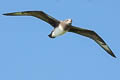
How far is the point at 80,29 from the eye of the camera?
3606cm

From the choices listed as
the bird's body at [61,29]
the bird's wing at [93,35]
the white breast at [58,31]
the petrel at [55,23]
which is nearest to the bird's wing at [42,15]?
the petrel at [55,23]

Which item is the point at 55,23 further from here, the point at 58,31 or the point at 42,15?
the point at 42,15

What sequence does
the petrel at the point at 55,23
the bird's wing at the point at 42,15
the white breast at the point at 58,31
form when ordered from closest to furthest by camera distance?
the white breast at the point at 58,31, the petrel at the point at 55,23, the bird's wing at the point at 42,15

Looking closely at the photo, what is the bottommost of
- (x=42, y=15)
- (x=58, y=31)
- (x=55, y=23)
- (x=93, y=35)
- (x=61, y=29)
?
(x=58, y=31)

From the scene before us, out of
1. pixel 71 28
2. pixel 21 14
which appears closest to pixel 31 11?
pixel 21 14

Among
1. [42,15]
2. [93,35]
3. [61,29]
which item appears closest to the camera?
[61,29]

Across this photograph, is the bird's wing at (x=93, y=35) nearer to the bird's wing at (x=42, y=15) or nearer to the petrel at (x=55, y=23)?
the petrel at (x=55, y=23)

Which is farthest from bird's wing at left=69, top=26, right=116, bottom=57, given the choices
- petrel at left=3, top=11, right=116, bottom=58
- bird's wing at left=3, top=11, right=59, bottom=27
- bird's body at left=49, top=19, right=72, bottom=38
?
bird's wing at left=3, top=11, right=59, bottom=27

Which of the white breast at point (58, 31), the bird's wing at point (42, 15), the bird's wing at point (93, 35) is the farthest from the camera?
the bird's wing at point (93, 35)

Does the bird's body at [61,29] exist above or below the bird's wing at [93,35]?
below

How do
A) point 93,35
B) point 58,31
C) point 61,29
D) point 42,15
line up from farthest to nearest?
point 93,35, point 42,15, point 61,29, point 58,31

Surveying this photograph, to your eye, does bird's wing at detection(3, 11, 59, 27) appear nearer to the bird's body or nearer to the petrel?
the petrel

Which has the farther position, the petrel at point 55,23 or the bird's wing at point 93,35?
the bird's wing at point 93,35

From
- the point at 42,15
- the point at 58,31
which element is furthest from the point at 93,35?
the point at 42,15
